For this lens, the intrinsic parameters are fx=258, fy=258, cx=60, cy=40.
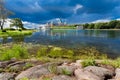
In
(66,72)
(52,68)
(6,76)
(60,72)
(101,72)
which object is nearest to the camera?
(101,72)

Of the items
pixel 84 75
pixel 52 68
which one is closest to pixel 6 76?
pixel 52 68

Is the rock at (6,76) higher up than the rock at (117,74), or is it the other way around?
the rock at (117,74)

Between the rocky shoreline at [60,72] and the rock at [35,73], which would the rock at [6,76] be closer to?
the rocky shoreline at [60,72]

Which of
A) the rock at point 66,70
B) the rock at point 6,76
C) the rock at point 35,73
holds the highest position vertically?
the rock at point 66,70

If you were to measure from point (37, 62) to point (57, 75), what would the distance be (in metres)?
3.43

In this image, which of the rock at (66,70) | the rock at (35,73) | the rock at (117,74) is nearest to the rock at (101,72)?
the rock at (117,74)

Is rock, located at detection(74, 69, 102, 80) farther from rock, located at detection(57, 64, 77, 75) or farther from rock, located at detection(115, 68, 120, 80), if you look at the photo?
rock, located at detection(115, 68, 120, 80)

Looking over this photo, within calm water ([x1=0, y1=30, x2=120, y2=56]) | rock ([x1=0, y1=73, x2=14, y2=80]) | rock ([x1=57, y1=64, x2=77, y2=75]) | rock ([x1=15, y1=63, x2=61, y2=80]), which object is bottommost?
calm water ([x1=0, y1=30, x2=120, y2=56])

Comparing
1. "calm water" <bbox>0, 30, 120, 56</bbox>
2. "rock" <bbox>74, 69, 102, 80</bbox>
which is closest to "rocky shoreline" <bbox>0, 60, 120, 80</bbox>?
"rock" <bbox>74, 69, 102, 80</bbox>

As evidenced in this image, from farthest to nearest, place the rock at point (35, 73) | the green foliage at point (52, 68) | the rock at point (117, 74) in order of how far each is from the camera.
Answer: the green foliage at point (52, 68) < the rock at point (35, 73) < the rock at point (117, 74)

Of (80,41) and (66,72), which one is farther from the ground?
(66,72)

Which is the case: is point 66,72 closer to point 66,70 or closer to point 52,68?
point 66,70

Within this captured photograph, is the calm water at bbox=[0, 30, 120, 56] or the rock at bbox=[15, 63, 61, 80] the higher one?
the rock at bbox=[15, 63, 61, 80]

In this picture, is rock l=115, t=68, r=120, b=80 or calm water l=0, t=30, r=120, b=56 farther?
calm water l=0, t=30, r=120, b=56
